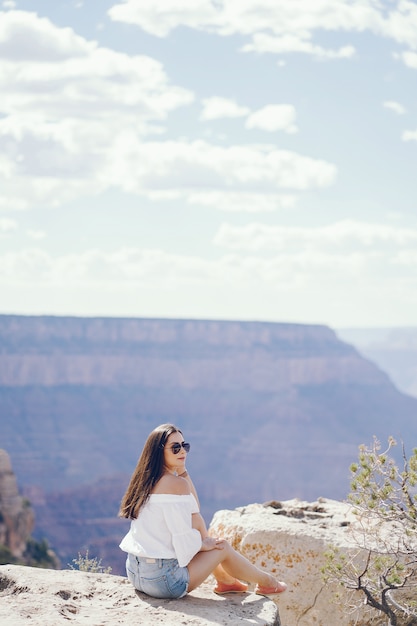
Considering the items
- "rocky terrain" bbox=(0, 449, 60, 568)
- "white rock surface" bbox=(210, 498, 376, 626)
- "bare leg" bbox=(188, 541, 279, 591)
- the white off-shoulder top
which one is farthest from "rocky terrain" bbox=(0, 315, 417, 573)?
the white off-shoulder top

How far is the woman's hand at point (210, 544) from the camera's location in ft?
20.1

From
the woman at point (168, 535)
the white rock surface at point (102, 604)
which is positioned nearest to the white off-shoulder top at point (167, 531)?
the woman at point (168, 535)

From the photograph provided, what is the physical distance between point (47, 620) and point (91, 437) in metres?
71.9

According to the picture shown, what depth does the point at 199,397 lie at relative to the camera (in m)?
82.9

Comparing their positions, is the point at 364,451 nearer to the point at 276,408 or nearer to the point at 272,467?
the point at 272,467

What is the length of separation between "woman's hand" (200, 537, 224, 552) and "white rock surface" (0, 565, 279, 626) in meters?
0.33

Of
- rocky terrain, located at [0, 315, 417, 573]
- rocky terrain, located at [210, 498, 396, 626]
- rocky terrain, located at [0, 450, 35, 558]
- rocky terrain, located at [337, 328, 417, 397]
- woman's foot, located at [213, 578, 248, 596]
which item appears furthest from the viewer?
rocky terrain, located at [337, 328, 417, 397]

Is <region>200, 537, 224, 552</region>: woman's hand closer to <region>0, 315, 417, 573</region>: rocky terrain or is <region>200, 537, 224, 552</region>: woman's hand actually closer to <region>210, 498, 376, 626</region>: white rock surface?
<region>210, 498, 376, 626</region>: white rock surface

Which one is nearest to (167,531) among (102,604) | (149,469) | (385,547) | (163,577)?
(163,577)

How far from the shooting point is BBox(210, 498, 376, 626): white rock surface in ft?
22.7

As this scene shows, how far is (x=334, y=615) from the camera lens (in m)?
6.90

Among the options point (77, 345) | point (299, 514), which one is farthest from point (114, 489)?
point (299, 514)

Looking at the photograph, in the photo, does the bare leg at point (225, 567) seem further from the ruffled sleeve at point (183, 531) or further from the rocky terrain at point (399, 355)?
the rocky terrain at point (399, 355)

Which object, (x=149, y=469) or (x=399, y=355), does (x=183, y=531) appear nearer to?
(x=149, y=469)
